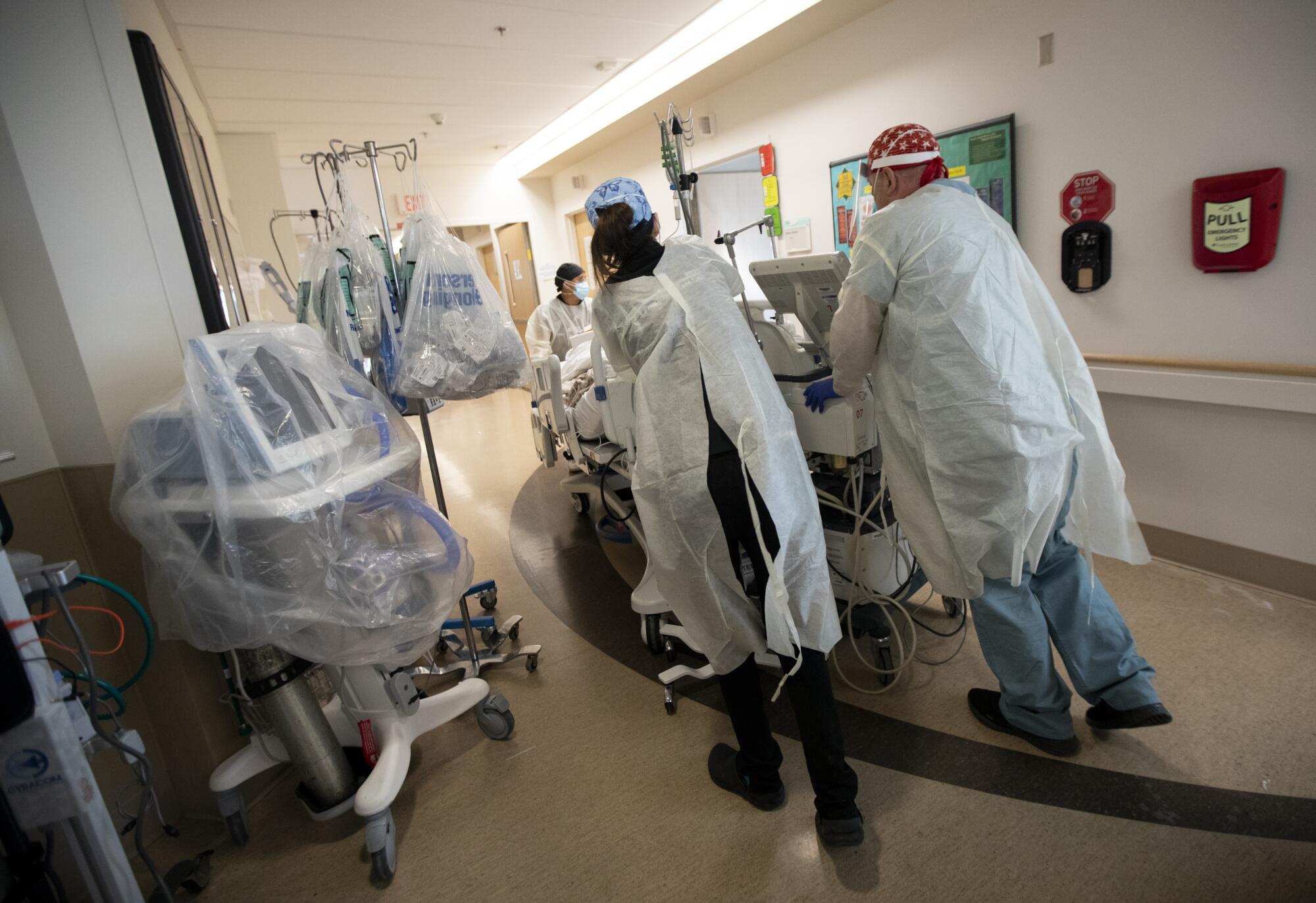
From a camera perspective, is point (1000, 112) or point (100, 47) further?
point (1000, 112)

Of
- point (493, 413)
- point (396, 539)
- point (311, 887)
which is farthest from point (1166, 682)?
point (493, 413)

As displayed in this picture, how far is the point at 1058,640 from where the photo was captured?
1.66 meters

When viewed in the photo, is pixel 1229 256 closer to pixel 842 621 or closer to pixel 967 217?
pixel 967 217

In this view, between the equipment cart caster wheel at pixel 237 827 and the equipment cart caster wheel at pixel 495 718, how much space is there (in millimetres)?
629

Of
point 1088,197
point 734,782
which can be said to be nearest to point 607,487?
point 734,782

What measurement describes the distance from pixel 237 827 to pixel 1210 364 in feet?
10.7

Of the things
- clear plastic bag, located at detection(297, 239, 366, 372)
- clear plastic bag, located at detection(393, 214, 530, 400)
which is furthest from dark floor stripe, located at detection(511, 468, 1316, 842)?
clear plastic bag, located at detection(297, 239, 366, 372)

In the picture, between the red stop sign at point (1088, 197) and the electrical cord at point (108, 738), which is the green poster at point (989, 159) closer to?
the red stop sign at point (1088, 197)

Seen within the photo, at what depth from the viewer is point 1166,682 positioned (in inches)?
72.8

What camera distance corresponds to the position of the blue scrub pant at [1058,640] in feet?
5.24

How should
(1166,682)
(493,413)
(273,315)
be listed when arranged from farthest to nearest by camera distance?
(493,413) < (273,315) < (1166,682)

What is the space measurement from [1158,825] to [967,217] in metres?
1.43

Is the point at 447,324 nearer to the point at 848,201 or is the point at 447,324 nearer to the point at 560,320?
the point at 560,320

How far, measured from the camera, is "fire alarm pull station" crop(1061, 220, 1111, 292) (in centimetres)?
242
